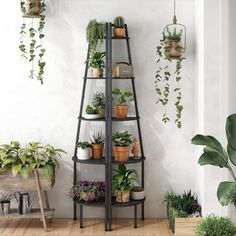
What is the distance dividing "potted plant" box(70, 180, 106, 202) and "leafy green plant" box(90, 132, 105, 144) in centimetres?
44

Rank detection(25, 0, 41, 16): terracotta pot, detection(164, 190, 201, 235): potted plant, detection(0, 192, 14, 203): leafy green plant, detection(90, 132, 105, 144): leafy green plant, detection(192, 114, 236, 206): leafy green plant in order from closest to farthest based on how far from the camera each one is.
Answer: detection(192, 114, 236, 206): leafy green plant → detection(164, 190, 201, 235): potted plant → detection(25, 0, 41, 16): terracotta pot → detection(90, 132, 105, 144): leafy green plant → detection(0, 192, 14, 203): leafy green plant

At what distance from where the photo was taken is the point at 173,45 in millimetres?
5797

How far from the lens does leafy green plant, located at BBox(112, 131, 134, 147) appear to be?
19.1 ft

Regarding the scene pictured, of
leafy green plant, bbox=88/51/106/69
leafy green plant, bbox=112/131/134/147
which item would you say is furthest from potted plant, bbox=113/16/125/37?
leafy green plant, bbox=112/131/134/147

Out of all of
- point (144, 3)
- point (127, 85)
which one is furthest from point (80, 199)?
point (144, 3)

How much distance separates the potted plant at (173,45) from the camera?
5.80 metres

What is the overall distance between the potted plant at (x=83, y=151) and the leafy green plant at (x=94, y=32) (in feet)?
3.28

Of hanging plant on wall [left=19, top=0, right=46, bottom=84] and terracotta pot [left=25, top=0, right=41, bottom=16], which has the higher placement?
terracotta pot [left=25, top=0, right=41, bottom=16]

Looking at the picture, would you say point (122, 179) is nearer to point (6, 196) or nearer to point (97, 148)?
point (97, 148)

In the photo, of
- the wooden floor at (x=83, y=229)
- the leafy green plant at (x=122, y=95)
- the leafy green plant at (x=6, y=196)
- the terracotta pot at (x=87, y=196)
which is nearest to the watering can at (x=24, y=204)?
the wooden floor at (x=83, y=229)

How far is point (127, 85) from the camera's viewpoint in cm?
613

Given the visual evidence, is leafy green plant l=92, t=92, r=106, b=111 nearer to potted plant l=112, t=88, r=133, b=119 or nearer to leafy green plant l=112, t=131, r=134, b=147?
potted plant l=112, t=88, r=133, b=119

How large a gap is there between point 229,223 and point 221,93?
4.20 feet

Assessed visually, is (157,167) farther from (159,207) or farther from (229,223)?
(229,223)
